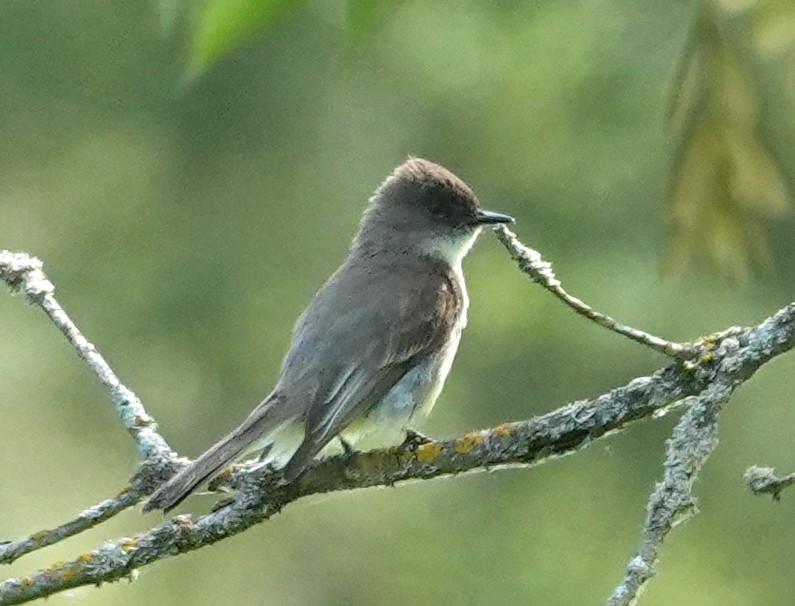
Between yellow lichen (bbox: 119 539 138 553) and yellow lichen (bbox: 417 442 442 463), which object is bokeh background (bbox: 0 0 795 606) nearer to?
yellow lichen (bbox: 417 442 442 463)

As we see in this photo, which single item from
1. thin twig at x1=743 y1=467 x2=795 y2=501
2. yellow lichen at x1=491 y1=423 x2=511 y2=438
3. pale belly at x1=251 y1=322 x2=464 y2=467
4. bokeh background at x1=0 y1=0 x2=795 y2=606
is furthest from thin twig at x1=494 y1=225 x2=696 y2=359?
bokeh background at x1=0 y1=0 x2=795 y2=606

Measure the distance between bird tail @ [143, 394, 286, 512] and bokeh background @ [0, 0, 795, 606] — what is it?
3.28 meters

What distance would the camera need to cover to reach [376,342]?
3.53 m

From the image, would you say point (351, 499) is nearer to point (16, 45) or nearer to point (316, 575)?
point (316, 575)

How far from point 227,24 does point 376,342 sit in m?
2.45

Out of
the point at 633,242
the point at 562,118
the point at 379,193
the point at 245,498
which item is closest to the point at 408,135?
the point at 562,118

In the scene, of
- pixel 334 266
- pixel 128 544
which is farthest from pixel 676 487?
pixel 334 266

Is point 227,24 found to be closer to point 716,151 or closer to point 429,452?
point 716,151

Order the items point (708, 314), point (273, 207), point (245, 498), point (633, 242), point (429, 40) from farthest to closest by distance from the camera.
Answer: point (273, 207)
point (429, 40)
point (633, 242)
point (708, 314)
point (245, 498)

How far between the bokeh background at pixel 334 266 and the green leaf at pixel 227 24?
16.6 ft

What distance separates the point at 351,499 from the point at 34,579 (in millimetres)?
6681

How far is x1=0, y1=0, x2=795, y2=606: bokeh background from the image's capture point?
7398 millimetres

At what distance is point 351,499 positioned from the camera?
8984 millimetres

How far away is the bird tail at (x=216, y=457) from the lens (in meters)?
2.49
